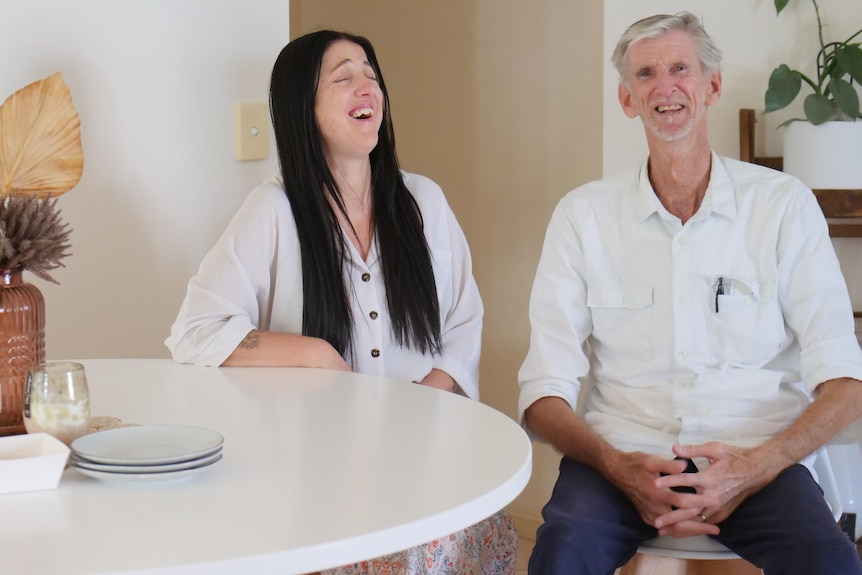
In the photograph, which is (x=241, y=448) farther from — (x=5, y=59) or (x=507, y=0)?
(x=507, y=0)

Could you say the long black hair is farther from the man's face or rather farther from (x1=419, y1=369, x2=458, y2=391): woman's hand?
the man's face

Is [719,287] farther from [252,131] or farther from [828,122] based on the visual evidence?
[252,131]

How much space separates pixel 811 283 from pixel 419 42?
6.39 feet

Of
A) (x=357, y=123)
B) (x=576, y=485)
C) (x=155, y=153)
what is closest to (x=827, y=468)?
(x=576, y=485)

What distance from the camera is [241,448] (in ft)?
4.13

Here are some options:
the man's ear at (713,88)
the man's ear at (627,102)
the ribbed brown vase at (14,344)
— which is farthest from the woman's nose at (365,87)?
the ribbed brown vase at (14,344)

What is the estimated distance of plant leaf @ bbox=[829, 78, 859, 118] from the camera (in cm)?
263

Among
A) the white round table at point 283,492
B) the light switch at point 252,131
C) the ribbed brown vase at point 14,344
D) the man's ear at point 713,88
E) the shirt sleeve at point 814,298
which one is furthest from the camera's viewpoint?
the light switch at point 252,131

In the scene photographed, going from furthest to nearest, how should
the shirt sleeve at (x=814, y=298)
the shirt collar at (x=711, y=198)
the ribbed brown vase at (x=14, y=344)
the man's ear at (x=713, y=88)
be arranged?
the man's ear at (x=713, y=88) < the shirt collar at (x=711, y=198) < the shirt sleeve at (x=814, y=298) < the ribbed brown vase at (x=14, y=344)

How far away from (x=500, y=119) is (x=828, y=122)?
1.06 meters

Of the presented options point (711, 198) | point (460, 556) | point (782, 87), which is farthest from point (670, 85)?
point (460, 556)

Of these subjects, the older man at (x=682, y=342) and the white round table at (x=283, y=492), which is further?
the older man at (x=682, y=342)

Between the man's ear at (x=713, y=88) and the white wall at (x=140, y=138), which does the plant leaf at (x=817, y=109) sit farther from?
the white wall at (x=140, y=138)

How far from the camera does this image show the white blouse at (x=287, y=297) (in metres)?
1.92
